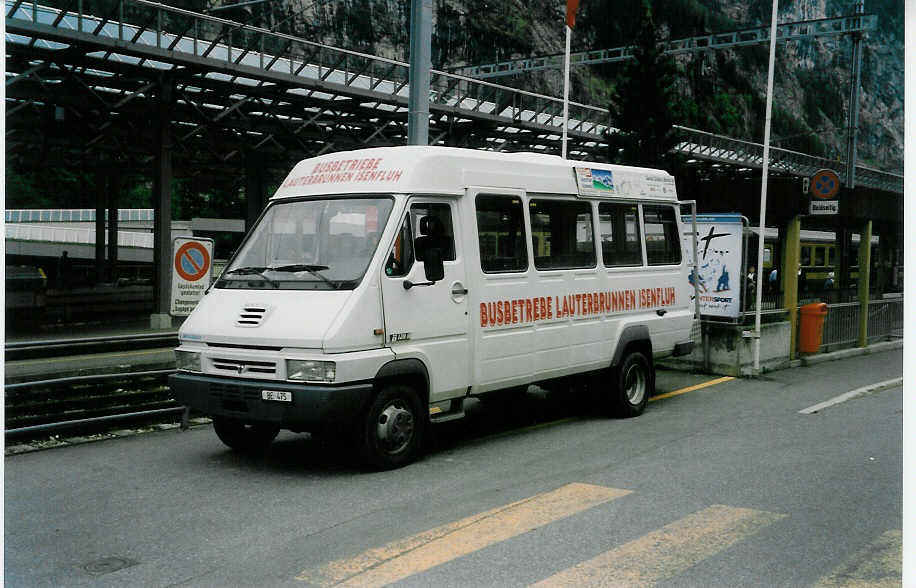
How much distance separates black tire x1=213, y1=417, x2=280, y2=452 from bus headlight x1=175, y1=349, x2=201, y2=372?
613 mm

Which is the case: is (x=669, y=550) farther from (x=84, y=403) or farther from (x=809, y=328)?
(x=809, y=328)

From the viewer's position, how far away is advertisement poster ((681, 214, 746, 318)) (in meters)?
14.4

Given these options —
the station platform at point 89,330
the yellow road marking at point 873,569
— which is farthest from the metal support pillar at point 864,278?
the station platform at point 89,330

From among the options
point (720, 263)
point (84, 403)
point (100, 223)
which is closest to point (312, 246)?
point (84, 403)

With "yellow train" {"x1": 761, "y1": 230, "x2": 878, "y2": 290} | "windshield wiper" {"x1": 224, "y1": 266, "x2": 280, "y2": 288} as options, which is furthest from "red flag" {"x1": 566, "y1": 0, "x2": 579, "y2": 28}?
"yellow train" {"x1": 761, "y1": 230, "x2": 878, "y2": 290}

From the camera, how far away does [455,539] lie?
5.55m

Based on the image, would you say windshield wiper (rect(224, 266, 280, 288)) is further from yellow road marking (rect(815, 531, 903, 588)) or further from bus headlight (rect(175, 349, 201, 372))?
yellow road marking (rect(815, 531, 903, 588))

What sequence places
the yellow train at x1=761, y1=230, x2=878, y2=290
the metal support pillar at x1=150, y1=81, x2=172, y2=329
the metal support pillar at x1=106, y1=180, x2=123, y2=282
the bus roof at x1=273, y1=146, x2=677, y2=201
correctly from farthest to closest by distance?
the metal support pillar at x1=106, y1=180, x2=123, y2=282 < the yellow train at x1=761, y1=230, x2=878, y2=290 < the metal support pillar at x1=150, y1=81, x2=172, y2=329 < the bus roof at x1=273, y1=146, x2=677, y2=201

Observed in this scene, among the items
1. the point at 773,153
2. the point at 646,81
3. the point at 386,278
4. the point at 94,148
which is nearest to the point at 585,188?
the point at 386,278

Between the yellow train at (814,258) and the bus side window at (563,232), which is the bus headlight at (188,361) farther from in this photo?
the yellow train at (814,258)

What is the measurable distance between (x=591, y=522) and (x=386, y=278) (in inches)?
104

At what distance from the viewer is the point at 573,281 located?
942cm

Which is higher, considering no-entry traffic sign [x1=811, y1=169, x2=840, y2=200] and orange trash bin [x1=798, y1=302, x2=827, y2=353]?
no-entry traffic sign [x1=811, y1=169, x2=840, y2=200]

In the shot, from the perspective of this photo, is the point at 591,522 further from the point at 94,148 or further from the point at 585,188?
the point at 94,148
